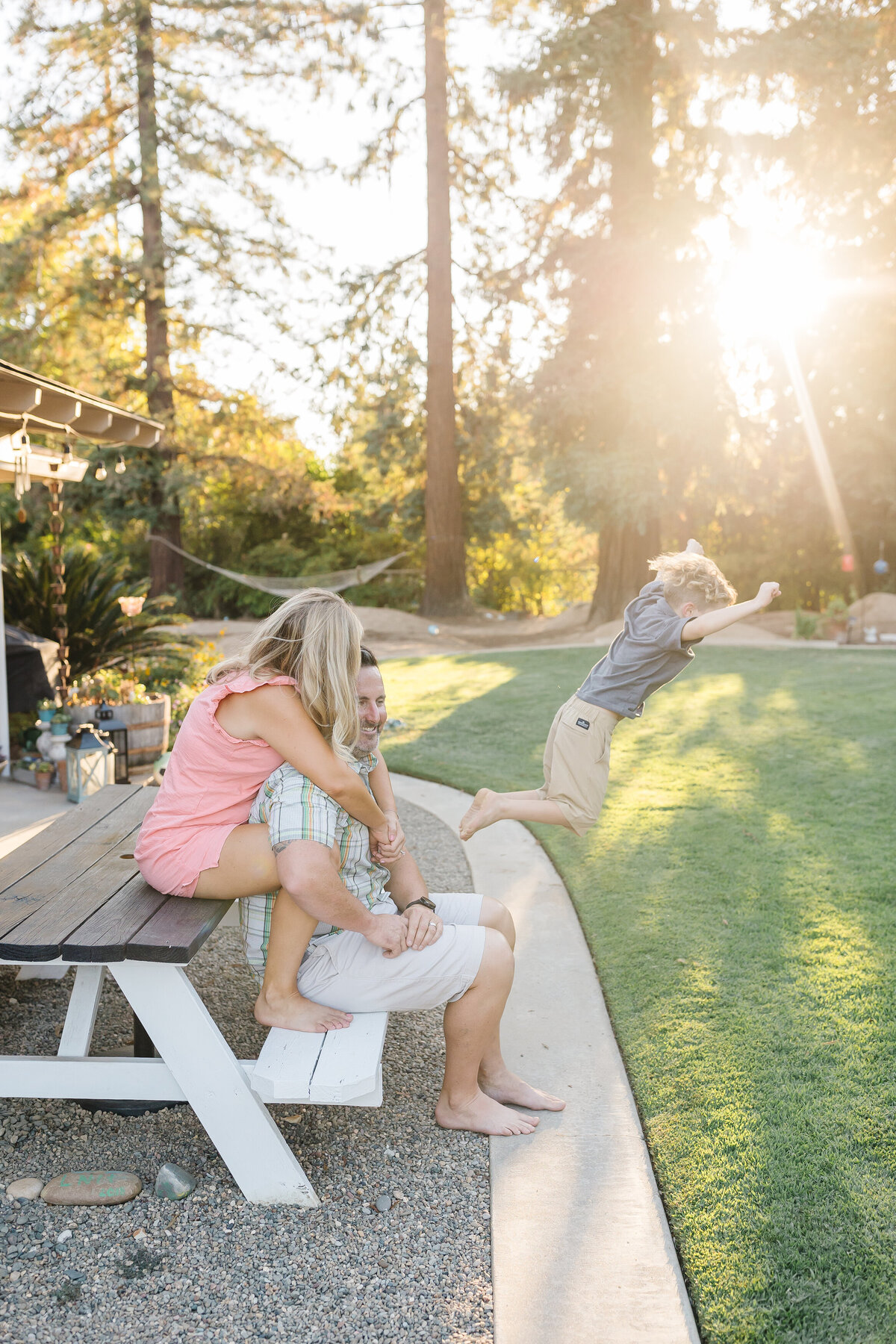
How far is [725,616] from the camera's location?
10.7 ft

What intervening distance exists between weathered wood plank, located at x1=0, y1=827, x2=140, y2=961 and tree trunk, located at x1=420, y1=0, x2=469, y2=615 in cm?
1509

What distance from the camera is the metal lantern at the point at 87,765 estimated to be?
5.12 meters

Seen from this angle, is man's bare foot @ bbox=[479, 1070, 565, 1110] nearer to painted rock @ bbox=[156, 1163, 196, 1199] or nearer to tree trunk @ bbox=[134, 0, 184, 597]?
painted rock @ bbox=[156, 1163, 196, 1199]

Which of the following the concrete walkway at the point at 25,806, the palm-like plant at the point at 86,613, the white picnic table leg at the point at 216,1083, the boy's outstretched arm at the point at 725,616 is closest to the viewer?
the white picnic table leg at the point at 216,1083

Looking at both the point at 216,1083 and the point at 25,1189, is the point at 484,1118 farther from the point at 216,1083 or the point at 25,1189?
the point at 25,1189

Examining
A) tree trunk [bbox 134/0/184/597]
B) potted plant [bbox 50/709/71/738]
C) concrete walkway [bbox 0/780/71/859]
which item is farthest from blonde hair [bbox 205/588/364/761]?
tree trunk [bbox 134/0/184/597]

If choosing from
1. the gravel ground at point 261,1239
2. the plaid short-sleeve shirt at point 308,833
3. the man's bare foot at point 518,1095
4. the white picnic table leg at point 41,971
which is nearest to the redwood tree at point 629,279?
the white picnic table leg at point 41,971

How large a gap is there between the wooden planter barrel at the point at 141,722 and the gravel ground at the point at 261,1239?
3.03 meters

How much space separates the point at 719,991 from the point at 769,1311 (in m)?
1.36

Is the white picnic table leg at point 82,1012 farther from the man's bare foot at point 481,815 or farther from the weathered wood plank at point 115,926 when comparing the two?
the man's bare foot at point 481,815

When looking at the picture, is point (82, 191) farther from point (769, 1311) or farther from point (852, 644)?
point (769, 1311)

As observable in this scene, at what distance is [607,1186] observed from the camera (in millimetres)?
2215

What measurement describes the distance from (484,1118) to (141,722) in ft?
12.6

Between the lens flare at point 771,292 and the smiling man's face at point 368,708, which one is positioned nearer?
the smiling man's face at point 368,708
